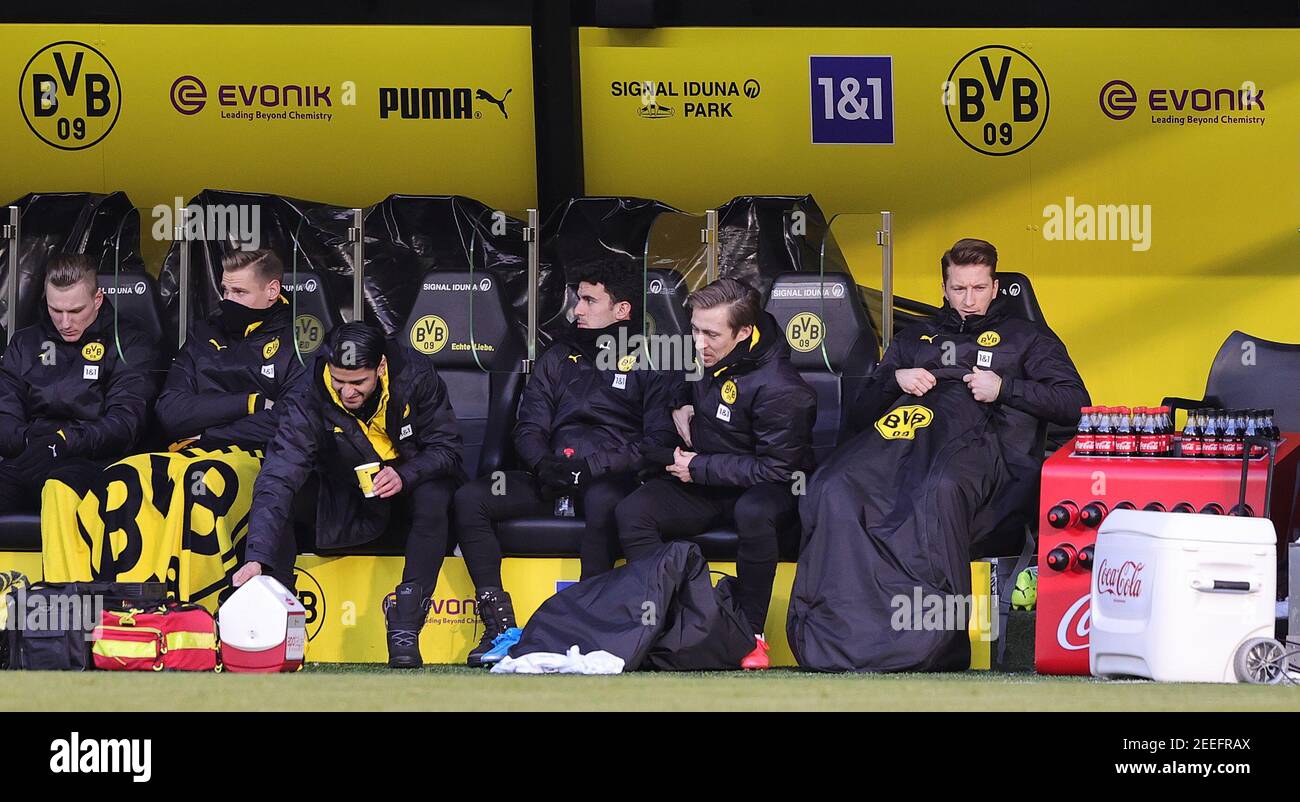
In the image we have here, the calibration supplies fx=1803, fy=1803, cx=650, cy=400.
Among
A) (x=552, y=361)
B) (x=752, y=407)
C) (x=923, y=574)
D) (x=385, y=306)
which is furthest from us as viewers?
(x=385, y=306)

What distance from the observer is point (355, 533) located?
19.2ft

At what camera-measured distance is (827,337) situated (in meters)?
6.59

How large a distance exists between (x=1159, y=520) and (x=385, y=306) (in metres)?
3.80

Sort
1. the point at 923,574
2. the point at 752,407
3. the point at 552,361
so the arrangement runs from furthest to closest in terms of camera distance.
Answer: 1. the point at 552,361
2. the point at 752,407
3. the point at 923,574

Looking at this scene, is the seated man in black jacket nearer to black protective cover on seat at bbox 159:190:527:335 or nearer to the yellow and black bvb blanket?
the yellow and black bvb blanket

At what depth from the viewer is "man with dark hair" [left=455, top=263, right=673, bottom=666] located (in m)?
5.71

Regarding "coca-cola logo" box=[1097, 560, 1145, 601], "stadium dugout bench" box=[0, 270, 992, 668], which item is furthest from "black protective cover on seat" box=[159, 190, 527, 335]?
"coca-cola logo" box=[1097, 560, 1145, 601]

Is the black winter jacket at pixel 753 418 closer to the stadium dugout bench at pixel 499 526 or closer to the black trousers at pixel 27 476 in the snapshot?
the stadium dugout bench at pixel 499 526

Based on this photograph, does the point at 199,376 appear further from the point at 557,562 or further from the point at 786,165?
the point at 786,165

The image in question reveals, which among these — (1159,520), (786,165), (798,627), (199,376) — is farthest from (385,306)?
(1159,520)

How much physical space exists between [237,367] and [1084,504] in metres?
3.02

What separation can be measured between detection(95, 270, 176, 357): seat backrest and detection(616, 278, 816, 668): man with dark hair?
228cm

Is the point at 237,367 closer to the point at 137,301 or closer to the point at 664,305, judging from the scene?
the point at 137,301

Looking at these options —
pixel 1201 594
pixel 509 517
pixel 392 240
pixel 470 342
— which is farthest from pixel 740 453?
pixel 392 240
